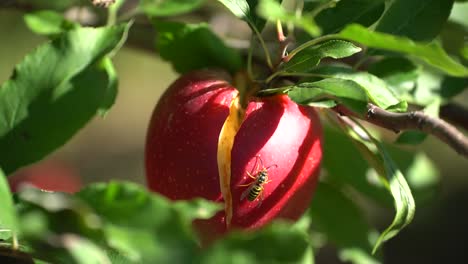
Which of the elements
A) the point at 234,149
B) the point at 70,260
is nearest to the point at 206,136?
the point at 234,149

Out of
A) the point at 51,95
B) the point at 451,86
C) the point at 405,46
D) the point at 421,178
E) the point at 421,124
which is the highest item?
the point at 51,95

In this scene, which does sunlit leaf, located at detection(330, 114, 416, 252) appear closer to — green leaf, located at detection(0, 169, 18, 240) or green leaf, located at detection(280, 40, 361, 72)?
green leaf, located at detection(280, 40, 361, 72)

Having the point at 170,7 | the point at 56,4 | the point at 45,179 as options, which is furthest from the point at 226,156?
the point at 45,179

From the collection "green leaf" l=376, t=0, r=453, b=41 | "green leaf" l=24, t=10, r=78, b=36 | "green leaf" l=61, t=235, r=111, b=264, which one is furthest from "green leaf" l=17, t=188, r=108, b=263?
"green leaf" l=376, t=0, r=453, b=41

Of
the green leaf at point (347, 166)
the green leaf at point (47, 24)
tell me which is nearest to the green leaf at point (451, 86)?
the green leaf at point (347, 166)

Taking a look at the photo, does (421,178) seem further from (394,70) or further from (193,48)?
(193,48)

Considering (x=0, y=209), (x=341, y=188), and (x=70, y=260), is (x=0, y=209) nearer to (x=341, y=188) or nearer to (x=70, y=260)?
(x=70, y=260)

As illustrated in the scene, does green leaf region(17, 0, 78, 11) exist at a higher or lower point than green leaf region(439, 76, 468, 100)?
higher

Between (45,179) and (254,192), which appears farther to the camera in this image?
(45,179)
